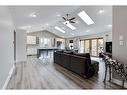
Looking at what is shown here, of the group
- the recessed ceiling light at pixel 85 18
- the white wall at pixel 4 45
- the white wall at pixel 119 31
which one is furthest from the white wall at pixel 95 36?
the white wall at pixel 4 45

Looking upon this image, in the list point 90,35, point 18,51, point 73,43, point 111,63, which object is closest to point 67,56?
point 111,63

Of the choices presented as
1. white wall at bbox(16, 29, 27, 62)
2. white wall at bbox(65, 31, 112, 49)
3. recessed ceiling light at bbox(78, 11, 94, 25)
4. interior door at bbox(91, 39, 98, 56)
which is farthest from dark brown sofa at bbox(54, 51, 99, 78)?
interior door at bbox(91, 39, 98, 56)

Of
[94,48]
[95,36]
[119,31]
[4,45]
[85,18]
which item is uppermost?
[85,18]

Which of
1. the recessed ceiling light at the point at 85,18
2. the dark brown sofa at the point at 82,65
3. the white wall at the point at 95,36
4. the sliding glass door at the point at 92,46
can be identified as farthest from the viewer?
the sliding glass door at the point at 92,46

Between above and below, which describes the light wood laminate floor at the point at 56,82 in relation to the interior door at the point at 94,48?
below

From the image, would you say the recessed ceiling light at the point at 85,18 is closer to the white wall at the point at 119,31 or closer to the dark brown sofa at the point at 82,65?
the dark brown sofa at the point at 82,65

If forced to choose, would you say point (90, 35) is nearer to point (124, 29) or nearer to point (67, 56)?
point (67, 56)

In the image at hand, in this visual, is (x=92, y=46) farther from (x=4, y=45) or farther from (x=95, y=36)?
(x=4, y=45)

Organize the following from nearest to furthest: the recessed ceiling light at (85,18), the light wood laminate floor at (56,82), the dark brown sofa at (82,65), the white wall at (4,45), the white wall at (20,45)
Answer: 1. the white wall at (4,45)
2. the light wood laminate floor at (56,82)
3. the dark brown sofa at (82,65)
4. the recessed ceiling light at (85,18)
5. the white wall at (20,45)

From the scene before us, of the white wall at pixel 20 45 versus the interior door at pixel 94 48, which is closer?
the white wall at pixel 20 45

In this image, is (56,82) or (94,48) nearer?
(56,82)

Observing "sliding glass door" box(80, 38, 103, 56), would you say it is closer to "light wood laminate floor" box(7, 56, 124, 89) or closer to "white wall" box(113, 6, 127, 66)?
"light wood laminate floor" box(7, 56, 124, 89)

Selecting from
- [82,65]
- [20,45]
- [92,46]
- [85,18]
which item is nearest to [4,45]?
[82,65]

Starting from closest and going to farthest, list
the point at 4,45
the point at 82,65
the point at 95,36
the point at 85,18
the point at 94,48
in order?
the point at 4,45 → the point at 82,65 → the point at 85,18 → the point at 95,36 → the point at 94,48
